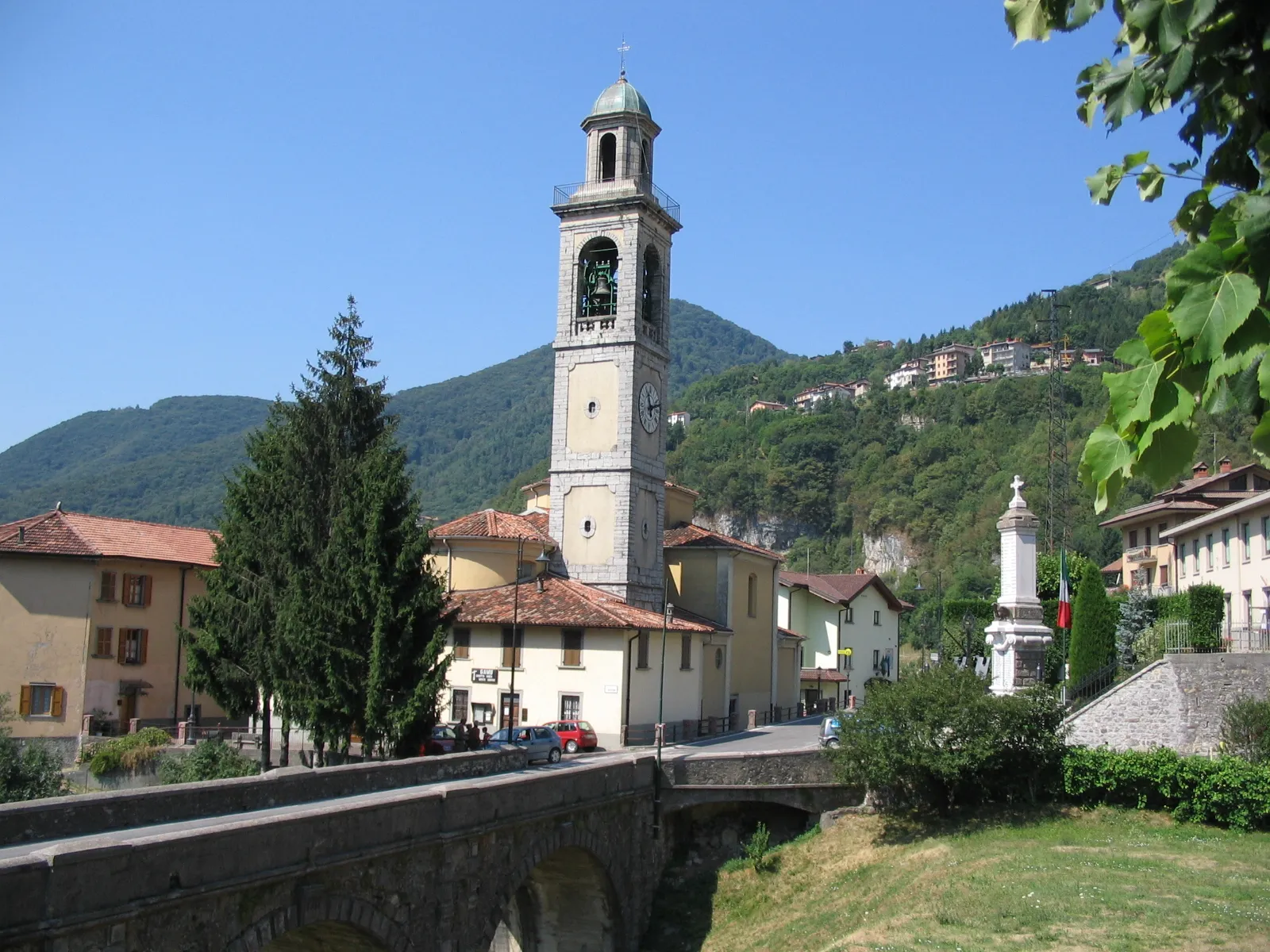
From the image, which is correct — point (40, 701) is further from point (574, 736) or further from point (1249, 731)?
point (1249, 731)

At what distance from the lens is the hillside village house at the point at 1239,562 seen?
3469 centimetres

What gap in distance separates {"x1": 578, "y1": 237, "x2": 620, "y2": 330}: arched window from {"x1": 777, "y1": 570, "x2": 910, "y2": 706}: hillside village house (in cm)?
2631

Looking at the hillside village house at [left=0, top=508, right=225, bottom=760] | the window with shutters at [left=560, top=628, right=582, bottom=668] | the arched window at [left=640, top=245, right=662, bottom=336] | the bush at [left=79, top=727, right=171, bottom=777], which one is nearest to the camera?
the bush at [left=79, top=727, right=171, bottom=777]

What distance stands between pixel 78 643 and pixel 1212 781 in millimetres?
35421

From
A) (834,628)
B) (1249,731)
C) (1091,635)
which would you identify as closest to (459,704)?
(1091,635)

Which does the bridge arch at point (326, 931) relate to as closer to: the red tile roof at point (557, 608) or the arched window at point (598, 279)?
the red tile roof at point (557, 608)

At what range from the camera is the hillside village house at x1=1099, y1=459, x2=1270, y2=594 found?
48.9 m

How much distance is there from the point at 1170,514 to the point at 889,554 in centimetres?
10231

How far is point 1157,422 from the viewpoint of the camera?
162 inches

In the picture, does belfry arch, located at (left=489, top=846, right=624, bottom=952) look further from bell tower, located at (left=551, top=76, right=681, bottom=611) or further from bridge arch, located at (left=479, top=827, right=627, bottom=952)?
bell tower, located at (left=551, top=76, right=681, bottom=611)

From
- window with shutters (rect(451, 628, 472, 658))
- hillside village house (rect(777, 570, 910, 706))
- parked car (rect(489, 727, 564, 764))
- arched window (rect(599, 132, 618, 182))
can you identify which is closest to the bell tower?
arched window (rect(599, 132, 618, 182))

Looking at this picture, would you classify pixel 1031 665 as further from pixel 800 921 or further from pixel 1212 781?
pixel 800 921

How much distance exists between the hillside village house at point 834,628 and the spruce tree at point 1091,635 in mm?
32024

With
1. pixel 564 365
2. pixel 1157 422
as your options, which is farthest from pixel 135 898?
pixel 564 365
